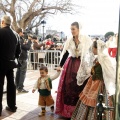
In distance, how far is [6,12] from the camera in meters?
20.6

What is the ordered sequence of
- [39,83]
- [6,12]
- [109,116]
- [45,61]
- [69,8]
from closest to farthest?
[109,116] < [39,83] < [45,61] < [6,12] < [69,8]

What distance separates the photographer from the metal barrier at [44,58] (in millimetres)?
10727

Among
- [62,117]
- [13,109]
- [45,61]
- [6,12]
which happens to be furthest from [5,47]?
[6,12]

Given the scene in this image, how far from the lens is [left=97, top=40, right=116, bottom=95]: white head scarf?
344 centimetres

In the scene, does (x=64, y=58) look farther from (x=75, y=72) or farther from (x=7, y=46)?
(x=7, y=46)

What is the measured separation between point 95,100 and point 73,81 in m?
0.66

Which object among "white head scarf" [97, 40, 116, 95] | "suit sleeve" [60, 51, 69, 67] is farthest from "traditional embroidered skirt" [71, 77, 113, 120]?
"suit sleeve" [60, 51, 69, 67]

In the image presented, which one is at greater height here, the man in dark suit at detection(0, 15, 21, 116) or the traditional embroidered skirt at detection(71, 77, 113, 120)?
the man in dark suit at detection(0, 15, 21, 116)

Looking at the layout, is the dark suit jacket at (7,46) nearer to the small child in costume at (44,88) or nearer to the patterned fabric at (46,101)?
the small child in costume at (44,88)

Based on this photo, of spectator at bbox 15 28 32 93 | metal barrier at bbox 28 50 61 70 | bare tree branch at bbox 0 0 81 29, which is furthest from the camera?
bare tree branch at bbox 0 0 81 29

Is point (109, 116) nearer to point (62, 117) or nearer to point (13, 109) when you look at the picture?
point (62, 117)

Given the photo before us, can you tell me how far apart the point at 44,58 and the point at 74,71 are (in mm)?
6797

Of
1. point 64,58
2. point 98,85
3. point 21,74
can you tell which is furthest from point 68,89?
point 21,74

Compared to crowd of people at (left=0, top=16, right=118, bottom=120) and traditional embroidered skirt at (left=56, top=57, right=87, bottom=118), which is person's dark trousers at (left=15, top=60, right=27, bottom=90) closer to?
crowd of people at (left=0, top=16, right=118, bottom=120)
